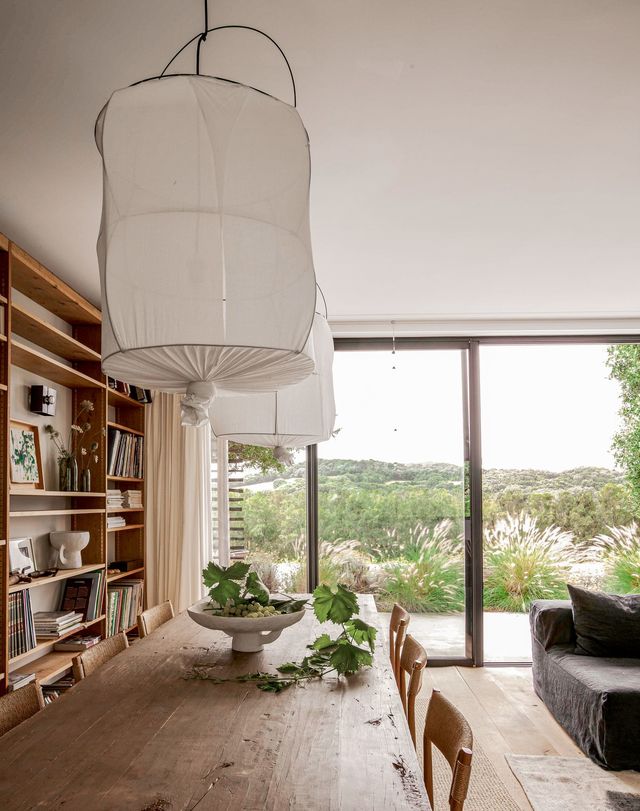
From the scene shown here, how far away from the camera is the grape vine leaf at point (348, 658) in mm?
→ 2445

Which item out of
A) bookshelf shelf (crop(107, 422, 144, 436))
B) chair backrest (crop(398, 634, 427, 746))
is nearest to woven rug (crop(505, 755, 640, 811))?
chair backrest (crop(398, 634, 427, 746))

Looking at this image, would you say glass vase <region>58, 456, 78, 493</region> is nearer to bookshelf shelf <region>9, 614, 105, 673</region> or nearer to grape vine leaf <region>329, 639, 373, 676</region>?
bookshelf shelf <region>9, 614, 105, 673</region>

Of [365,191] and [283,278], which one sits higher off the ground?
[365,191]

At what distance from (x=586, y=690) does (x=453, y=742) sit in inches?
99.0

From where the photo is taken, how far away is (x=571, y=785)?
349cm

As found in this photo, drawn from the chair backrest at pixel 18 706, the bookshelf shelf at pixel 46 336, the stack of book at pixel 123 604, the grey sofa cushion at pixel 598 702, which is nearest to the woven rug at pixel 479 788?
the grey sofa cushion at pixel 598 702

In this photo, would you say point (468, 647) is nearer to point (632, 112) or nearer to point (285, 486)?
point (285, 486)

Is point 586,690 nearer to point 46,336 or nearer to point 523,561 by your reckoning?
point 523,561

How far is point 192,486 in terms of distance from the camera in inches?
230

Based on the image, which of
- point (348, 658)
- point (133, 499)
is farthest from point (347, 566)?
point (348, 658)

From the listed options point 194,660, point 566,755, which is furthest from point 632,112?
point 566,755

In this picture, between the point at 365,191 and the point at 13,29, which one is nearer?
the point at 13,29

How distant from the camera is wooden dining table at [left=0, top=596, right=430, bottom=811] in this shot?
59.2 inches

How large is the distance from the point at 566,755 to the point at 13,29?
406 centimetres
